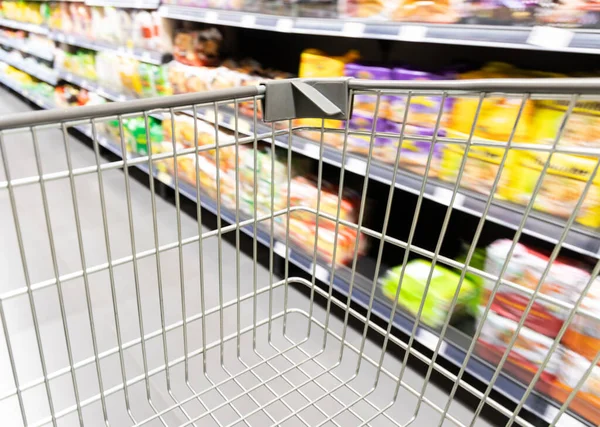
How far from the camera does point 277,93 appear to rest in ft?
2.58

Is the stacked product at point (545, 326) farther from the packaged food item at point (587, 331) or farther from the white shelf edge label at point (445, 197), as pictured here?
the white shelf edge label at point (445, 197)

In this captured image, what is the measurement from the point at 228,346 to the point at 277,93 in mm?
889

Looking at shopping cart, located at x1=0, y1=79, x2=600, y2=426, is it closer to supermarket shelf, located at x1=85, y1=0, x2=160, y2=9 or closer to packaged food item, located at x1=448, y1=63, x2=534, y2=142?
packaged food item, located at x1=448, y1=63, x2=534, y2=142

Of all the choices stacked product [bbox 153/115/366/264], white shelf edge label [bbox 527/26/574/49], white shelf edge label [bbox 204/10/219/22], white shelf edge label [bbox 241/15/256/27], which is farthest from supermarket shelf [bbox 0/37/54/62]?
white shelf edge label [bbox 527/26/574/49]

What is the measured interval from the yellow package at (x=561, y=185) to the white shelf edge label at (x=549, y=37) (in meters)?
0.24

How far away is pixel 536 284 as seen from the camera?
1045 mm

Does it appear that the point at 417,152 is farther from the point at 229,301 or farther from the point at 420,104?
the point at 229,301

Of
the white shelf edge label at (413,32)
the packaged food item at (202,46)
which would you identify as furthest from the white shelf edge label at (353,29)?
the packaged food item at (202,46)

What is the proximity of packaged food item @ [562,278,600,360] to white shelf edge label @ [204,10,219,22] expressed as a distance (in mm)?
1553

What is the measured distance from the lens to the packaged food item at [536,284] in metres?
0.98

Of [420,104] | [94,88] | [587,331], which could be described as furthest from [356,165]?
[94,88]

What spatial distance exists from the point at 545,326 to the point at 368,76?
0.86 meters

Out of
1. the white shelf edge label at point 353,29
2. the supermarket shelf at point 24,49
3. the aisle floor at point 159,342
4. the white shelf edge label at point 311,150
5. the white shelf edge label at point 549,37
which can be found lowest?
the aisle floor at point 159,342

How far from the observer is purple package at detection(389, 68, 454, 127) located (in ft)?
4.02
